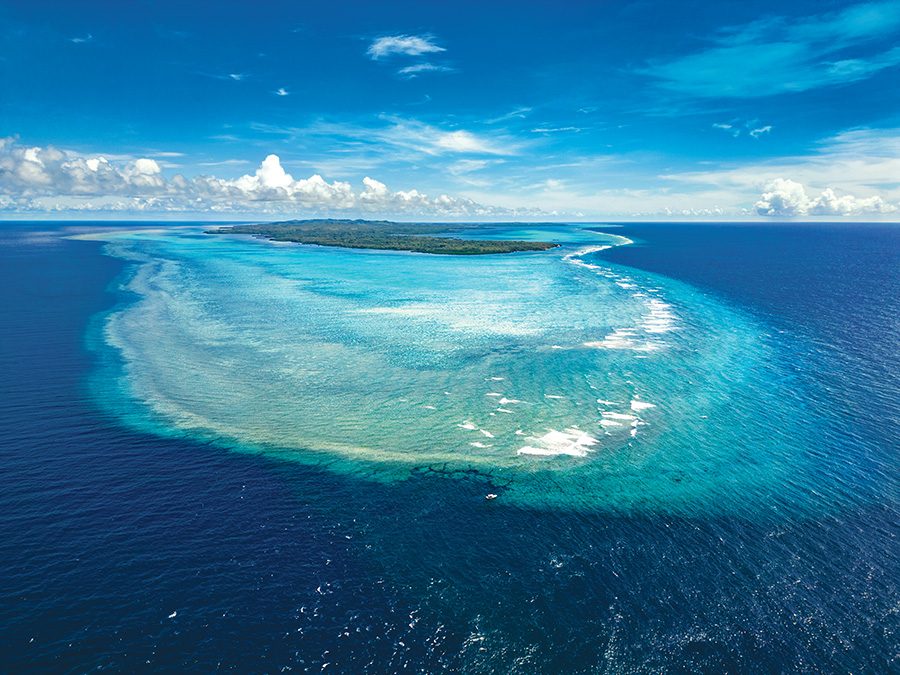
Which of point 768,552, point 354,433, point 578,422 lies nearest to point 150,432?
point 354,433

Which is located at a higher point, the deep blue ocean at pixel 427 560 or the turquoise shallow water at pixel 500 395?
the turquoise shallow water at pixel 500 395

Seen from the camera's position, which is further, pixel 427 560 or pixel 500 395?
pixel 500 395

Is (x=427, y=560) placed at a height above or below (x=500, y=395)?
below

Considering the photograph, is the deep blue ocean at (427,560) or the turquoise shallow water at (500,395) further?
the turquoise shallow water at (500,395)

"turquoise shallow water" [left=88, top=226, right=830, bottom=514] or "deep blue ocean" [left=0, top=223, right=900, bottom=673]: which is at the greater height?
"turquoise shallow water" [left=88, top=226, right=830, bottom=514]

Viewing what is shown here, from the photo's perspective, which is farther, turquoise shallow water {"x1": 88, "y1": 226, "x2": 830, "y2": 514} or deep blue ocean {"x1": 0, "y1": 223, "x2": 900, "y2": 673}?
turquoise shallow water {"x1": 88, "y1": 226, "x2": 830, "y2": 514}

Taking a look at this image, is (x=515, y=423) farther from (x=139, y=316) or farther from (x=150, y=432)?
(x=139, y=316)
